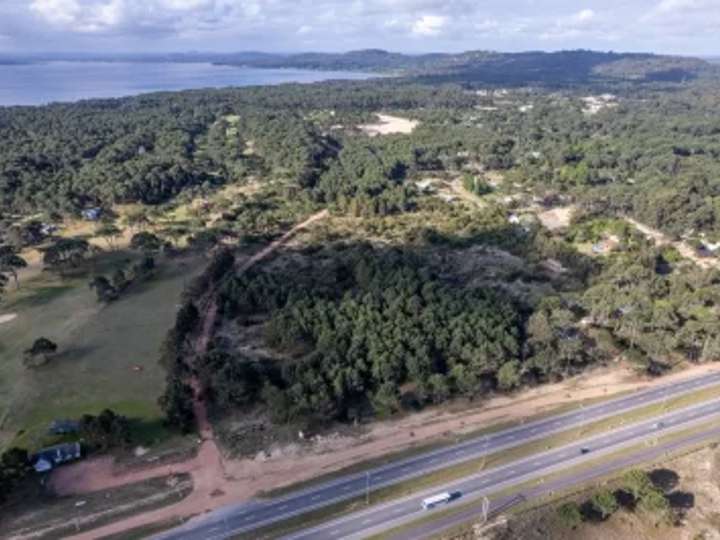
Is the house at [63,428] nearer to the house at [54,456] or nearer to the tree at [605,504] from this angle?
the house at [54,456]

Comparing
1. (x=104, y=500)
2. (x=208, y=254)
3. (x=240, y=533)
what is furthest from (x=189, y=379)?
(x=208, y=254)

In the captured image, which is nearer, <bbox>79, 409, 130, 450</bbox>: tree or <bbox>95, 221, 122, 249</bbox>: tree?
<bbox>79, 409, 130, 450</bbox>: tree

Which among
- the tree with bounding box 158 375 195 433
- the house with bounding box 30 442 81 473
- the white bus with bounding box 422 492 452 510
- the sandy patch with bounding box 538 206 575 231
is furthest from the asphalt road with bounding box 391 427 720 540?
the sandy patch with bounding box 538 206 575 231

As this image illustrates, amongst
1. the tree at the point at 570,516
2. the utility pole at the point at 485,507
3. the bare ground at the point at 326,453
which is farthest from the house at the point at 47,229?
the tree at the point at 570,516

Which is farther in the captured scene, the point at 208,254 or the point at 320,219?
the point at 320,219

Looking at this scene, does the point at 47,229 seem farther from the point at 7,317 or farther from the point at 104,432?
the point at 104,432

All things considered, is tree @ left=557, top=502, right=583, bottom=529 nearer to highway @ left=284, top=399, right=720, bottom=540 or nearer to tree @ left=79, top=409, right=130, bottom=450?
highway @ left=284, top=399, right=720, bottom=540

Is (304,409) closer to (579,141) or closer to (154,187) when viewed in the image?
(154,187)
